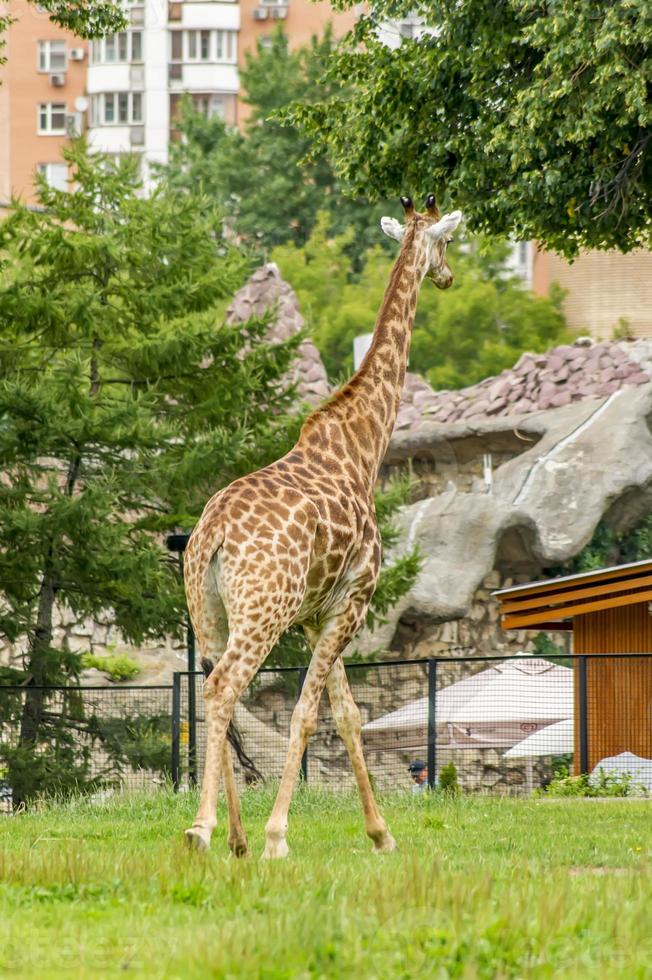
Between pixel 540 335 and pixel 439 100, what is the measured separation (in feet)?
139

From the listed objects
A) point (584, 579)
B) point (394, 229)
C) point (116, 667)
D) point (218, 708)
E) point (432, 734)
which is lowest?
point (432, 734)

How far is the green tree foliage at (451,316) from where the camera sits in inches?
2280

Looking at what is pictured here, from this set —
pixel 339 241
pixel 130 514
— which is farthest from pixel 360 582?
pixel 339 241

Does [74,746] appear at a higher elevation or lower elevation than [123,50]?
lower

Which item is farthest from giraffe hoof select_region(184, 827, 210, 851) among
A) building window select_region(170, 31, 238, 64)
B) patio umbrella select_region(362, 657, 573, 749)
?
building window select_region(170, 31, 238, 64)

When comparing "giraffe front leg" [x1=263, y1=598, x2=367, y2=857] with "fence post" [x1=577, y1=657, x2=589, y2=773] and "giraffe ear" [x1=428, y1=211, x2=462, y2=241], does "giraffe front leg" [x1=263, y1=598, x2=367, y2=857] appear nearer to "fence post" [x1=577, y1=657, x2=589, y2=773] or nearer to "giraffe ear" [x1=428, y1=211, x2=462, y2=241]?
"giraffe ear" [x1=428, y1=211, x2=462, y2=241]

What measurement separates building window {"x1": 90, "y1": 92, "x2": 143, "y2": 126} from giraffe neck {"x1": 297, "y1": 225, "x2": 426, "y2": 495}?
221ft

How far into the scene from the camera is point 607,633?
24.7 meters

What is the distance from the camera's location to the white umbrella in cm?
2319

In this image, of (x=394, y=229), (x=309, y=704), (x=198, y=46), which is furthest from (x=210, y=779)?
(x=198, y=46)

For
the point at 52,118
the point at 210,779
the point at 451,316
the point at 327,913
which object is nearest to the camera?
the point at 327,913

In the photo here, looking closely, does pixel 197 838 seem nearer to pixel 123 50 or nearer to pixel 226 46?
pixel 123 50

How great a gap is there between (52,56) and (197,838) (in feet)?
244

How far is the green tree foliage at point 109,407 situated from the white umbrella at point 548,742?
5.75 meters
